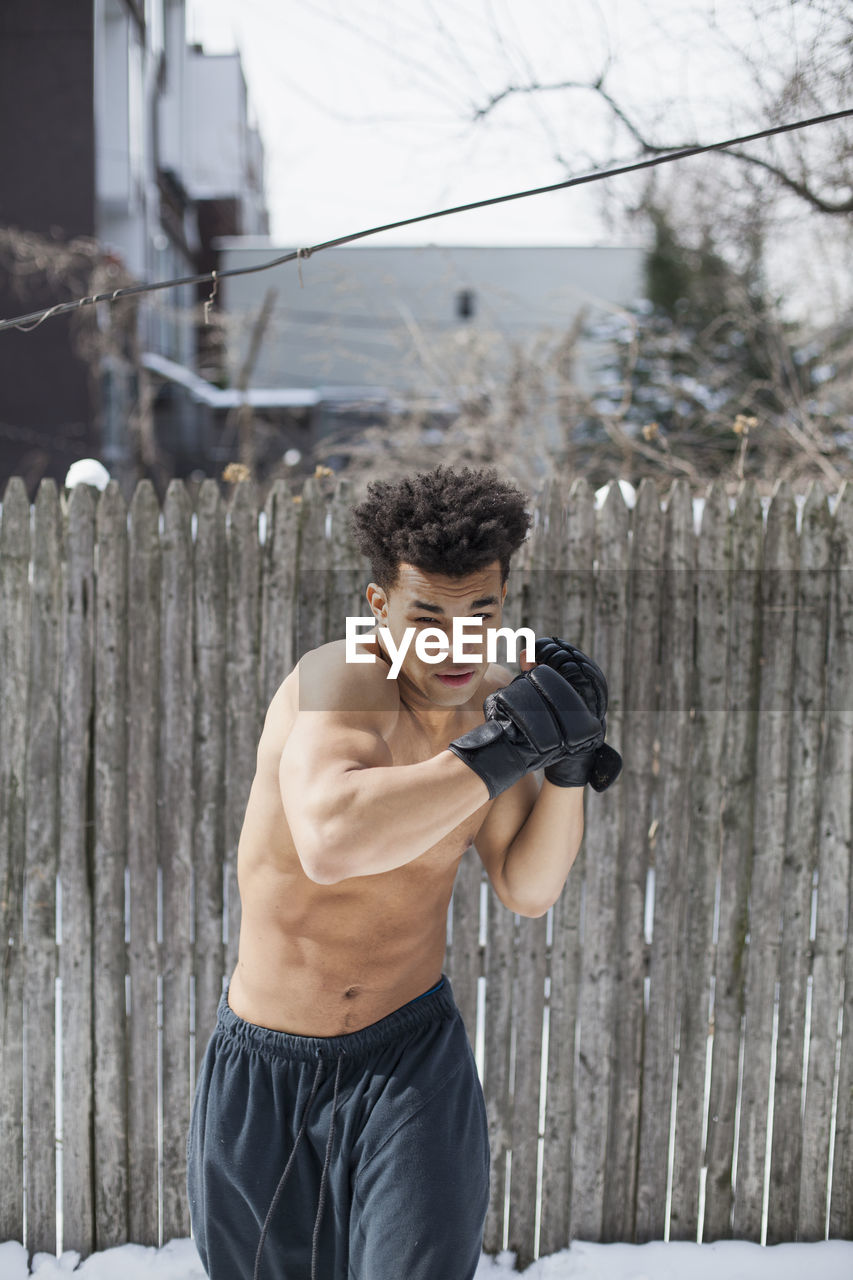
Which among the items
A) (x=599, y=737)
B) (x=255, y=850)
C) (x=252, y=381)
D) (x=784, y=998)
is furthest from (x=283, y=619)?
(x=252, y=381)

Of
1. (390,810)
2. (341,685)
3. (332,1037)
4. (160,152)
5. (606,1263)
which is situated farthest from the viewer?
(160,152)

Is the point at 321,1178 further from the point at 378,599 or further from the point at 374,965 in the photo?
the point at 378,599

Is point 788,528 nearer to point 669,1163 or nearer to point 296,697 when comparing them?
point 296,697

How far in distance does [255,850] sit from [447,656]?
0.54 metres

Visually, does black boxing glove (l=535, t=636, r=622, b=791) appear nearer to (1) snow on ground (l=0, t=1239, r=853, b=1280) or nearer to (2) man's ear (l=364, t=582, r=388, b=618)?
(2) man's ear (l=364, t=582, r=388, b=618)

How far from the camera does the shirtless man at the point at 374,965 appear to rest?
1.65m

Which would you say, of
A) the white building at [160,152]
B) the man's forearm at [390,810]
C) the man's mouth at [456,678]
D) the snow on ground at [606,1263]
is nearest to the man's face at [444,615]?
the man's mouth at [456,678]

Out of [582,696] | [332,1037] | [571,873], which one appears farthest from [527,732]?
[571,873]

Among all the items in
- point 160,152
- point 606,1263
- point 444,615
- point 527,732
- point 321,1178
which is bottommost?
point 606,1263

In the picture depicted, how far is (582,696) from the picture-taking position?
1.68m

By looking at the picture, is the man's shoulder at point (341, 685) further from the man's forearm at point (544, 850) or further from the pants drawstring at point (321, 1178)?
the pants drawstring at point (321, 1178)

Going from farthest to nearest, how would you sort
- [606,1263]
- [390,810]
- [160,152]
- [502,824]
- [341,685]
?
[160,152] → [606,1263] → [502,824] → [341,685] → [390,810]

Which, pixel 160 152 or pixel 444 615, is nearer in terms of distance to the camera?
pixel 444 615

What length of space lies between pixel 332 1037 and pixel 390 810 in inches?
24.5
